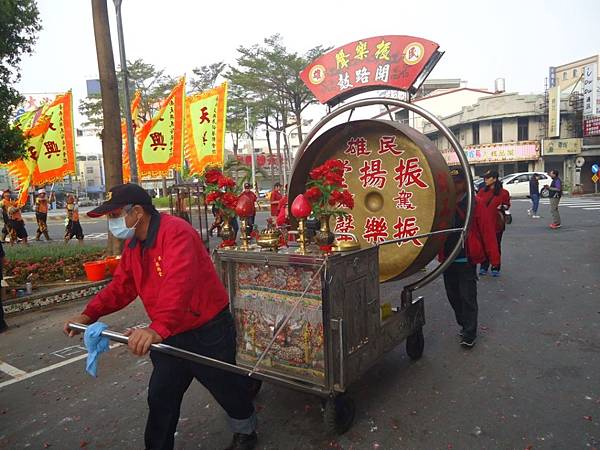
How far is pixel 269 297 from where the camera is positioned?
3.09m

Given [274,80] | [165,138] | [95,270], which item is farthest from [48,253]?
[274,80]

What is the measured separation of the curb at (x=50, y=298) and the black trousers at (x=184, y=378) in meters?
5.56

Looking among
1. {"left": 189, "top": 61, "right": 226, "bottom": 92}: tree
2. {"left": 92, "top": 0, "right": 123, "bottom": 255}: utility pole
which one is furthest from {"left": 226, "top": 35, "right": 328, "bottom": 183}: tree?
{"left": 92, "top": 0, "right": 123, "bottom": 255}: utility pole

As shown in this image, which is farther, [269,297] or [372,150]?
[372,150]

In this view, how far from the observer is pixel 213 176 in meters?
3.46

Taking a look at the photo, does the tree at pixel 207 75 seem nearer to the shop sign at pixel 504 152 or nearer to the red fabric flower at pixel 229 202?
the shop sign at pixel 504 152

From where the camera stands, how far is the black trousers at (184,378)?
7.91ft

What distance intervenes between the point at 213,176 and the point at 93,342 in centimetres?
166

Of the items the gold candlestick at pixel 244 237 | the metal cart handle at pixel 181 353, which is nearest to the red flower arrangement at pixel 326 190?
the gold candlestick at pixel 244 237

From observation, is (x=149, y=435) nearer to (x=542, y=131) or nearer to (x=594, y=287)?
(x=594, y=287)

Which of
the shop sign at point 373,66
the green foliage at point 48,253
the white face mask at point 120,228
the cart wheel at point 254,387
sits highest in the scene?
the shop sign at point 373,66

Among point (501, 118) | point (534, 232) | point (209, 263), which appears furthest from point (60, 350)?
point (501, 118)

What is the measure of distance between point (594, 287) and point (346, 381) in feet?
16.9

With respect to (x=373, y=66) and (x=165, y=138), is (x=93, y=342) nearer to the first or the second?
(x=373, y=66)
